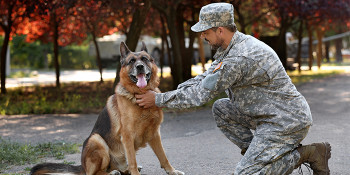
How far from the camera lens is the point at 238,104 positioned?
14.5 ft

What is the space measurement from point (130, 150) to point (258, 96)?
63.7 inches

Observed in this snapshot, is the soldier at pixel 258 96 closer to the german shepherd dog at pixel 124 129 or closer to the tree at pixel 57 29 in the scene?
the german shepherd dog at pixel 124 129

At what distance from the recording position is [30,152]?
647 centimetres

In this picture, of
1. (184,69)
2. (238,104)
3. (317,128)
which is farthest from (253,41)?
(184,69)

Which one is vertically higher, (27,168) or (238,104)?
(238,104)

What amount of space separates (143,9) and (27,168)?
7.05 metres

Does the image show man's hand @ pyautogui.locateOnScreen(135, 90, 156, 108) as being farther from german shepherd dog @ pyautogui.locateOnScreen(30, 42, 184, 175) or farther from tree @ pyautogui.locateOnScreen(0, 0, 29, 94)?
tree @ pyautogui.locateOnScreen(0, 0, 29, 94)

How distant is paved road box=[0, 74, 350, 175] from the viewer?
18.7 ft

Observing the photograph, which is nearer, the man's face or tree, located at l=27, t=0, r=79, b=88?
the man's face

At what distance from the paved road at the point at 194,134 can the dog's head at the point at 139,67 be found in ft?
4.29

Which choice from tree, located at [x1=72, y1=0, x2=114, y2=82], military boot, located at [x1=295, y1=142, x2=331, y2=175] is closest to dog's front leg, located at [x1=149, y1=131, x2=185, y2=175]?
military boot, located at [x1=295, y1=142, x2=331, y2=175]

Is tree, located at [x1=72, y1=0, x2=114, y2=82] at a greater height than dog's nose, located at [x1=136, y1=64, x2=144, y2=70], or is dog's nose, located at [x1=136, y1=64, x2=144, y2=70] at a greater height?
tree, located at [x1=72, y1=0, x2=114, y2=82]

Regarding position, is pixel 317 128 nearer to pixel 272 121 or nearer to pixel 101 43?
pixel 272 121

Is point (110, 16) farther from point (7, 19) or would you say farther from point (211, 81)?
point (211, 81)
